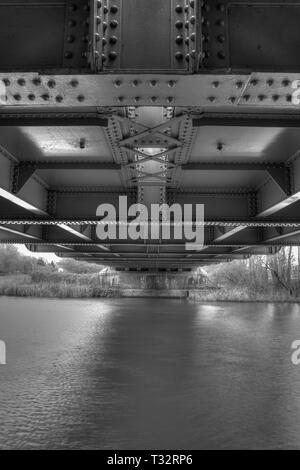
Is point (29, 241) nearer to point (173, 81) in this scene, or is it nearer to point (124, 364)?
point (124, 364)

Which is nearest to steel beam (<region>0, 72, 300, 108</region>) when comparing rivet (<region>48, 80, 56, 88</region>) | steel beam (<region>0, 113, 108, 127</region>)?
rivet (<region>48, 80, 56, 88</region>)

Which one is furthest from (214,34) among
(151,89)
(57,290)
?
(57,290)

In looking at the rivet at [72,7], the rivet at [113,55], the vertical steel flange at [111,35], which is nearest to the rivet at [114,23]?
the vertical steel flange at [111,35]

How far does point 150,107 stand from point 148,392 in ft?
16.0

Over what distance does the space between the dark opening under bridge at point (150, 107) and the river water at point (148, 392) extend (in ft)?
12.2

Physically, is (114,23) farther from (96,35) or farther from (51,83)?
(51,83)

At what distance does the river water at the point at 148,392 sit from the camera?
4.88m

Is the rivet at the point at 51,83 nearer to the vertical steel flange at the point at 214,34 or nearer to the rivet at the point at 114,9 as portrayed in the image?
the rivet at the point at 114,9

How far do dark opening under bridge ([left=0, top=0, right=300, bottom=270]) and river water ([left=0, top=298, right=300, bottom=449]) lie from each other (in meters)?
3.72

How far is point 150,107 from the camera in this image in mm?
5570

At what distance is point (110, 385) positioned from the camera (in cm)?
725

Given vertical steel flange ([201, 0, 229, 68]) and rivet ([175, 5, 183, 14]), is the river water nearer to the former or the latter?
vertical steel flange ([201, 0, 229, 68])

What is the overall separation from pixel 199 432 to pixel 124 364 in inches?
→ 170
